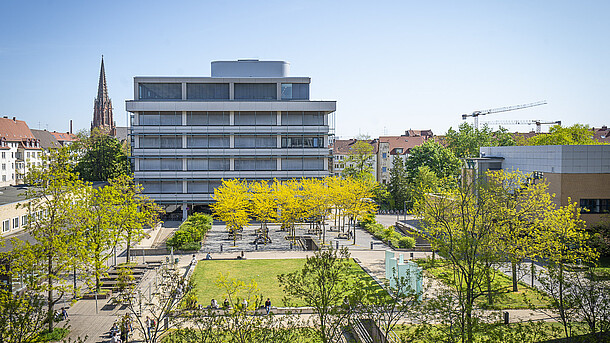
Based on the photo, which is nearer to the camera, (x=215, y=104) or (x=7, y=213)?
(x=7, y=213)

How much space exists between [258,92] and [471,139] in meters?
40.0

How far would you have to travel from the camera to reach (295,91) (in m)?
64.8

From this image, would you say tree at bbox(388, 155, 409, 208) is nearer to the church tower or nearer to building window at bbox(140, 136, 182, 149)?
building window at bbox(140, 136, 182, 149)

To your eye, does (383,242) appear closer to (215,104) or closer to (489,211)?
(489,211)

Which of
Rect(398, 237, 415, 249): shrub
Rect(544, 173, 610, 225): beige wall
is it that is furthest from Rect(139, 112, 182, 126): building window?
Rect(544, 173, 610, 225): beige wall

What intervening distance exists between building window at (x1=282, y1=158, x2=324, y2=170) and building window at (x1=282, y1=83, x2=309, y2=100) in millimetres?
8246

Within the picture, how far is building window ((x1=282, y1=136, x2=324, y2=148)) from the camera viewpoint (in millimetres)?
63562

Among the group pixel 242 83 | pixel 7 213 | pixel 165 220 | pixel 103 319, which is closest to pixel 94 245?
pixel 103 319

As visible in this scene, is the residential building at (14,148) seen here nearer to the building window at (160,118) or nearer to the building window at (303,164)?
the building window at (160,118)

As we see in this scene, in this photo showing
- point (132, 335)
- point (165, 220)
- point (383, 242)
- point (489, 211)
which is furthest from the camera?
point (165, 220)

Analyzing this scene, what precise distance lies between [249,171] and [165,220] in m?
12.3

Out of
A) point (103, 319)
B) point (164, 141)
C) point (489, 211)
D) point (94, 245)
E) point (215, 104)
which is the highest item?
point (215, 104)

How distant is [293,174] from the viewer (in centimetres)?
6347

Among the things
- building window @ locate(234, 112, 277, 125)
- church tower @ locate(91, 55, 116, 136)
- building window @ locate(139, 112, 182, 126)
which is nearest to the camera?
building window @ locate(139, 112, 182, 126)
